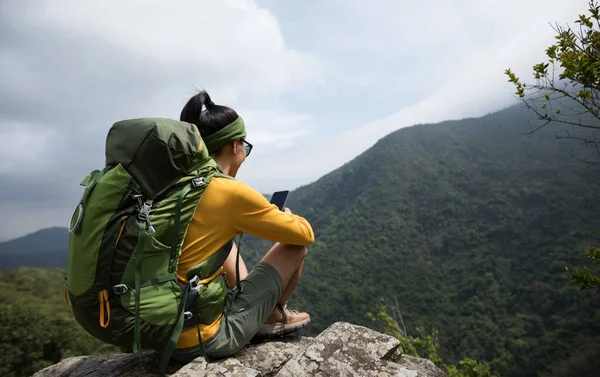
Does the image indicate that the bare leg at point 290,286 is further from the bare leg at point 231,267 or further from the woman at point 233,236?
the bare leg at point 231,267

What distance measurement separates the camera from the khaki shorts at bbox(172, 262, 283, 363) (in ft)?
7.26

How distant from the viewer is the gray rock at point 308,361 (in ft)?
7.11

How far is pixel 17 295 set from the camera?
3697 centimetres

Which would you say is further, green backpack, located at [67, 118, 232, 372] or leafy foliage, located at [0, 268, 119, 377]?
leafy foliage, located at [0, 268, 119, 377]

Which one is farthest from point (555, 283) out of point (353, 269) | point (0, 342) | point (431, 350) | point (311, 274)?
point (0, 342)

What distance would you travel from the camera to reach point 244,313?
2.38 m

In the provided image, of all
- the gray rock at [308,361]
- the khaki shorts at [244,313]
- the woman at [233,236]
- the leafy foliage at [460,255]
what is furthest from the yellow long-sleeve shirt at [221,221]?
the leafy foliage at [460,255]

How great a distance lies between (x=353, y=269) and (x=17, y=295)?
2236 inches

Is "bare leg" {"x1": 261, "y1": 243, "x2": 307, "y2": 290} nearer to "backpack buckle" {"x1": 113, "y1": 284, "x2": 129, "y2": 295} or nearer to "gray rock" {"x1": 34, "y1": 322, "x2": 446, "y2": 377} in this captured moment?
"gray rock" {"x1": 34, "y1": 322, "x2": 446, "y2": 377}

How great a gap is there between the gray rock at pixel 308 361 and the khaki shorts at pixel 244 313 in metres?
0.08

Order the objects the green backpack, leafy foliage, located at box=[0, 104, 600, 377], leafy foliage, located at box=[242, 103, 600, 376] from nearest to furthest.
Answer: the green backpack → leafy foliage, located at box=[0, 104, 600, 377] → leafy foliage, located at box=[242, 103, 600, 376]

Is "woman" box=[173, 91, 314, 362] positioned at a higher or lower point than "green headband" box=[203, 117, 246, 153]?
lower

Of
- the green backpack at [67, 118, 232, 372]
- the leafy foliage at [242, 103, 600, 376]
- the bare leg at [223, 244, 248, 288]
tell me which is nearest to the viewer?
the green backpack at [67, 118, 232, 372]

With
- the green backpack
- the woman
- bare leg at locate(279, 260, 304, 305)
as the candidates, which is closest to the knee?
the woman
